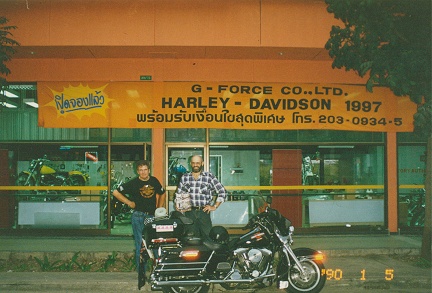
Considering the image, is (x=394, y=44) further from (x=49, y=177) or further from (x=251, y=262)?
(x=49, y=177)

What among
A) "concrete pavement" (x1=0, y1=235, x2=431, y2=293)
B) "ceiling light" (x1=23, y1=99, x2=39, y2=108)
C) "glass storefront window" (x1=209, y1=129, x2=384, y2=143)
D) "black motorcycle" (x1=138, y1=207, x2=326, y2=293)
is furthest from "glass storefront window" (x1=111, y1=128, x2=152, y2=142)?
"black motorcycle" (x1=138, y1=207, x2=326, y2=293)

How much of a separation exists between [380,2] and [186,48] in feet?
13.6

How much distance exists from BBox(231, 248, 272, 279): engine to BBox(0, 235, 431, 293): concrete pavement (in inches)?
30.7

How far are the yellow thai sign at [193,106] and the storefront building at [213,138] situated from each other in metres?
0.02

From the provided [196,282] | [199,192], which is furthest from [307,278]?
[199,192]

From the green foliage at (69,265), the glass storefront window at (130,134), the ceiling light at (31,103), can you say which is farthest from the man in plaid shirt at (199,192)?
the ceiling light at (31,103)

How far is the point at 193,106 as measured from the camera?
11.2 metres

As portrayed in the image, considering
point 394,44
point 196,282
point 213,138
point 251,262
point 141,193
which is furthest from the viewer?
point 213,138

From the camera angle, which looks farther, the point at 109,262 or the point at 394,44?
the point at 109,262

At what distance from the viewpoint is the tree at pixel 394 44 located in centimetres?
802

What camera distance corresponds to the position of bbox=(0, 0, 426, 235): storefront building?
11.2 meters

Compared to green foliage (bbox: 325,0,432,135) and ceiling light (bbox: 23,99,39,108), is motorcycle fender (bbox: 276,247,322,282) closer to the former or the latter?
green foliage (bbox: 325,0,432,135)

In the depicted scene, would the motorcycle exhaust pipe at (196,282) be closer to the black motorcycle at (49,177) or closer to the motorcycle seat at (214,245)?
the motorcycle seat at (214,245)

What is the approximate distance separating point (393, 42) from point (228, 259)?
181 inches
